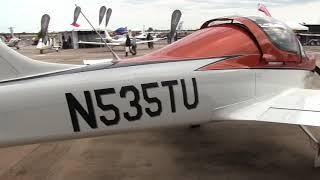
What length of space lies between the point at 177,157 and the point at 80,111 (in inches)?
81.0

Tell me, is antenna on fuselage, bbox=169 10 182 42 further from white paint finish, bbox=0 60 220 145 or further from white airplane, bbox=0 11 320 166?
white paint finish, bbox=0 60 220 145

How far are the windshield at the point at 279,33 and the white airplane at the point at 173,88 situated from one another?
2cm

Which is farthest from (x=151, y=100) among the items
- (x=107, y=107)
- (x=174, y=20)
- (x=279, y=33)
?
(x=174, y=20)

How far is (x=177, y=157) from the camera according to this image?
5621 millimetres

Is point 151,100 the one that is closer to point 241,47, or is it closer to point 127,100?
point 127,100

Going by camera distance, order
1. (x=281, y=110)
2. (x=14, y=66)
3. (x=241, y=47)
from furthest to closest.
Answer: (x=241, y=47)
(x=281, y=110)
(x=14, y=66)

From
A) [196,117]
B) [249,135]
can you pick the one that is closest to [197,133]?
[249,135]

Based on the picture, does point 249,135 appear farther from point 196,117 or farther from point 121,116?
point 121,116

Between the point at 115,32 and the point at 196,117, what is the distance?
57.0 metres

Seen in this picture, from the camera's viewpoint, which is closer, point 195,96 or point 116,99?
point 116,99

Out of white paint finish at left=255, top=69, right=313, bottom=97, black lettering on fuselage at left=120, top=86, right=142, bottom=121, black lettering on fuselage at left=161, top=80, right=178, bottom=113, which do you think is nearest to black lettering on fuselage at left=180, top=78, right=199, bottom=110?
black lettering on fuselage at left=161, top=80, right=178, bottom=113

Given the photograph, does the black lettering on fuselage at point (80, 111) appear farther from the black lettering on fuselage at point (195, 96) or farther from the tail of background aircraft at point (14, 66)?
the black lettering on fuselage at point (195, 96)

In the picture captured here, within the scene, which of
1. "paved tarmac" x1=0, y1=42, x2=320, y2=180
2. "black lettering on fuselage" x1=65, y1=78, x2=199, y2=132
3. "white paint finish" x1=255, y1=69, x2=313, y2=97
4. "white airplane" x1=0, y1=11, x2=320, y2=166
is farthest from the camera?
"white paint finish" x1=255, y1=69, x2=313, y2=97

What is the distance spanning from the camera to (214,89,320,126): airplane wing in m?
4.48
